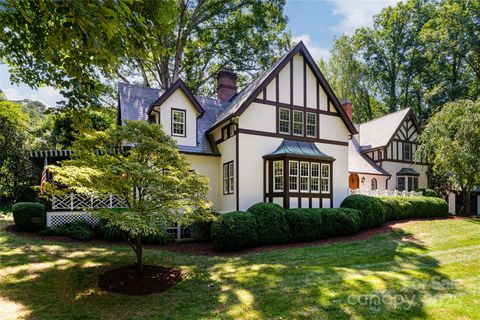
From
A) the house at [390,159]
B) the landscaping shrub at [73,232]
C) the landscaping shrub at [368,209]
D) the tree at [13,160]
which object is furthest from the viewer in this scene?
the house at [390,159]

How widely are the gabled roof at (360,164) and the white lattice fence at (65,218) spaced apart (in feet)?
58.2

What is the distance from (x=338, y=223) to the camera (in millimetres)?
14344

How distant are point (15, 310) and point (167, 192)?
4.15 m

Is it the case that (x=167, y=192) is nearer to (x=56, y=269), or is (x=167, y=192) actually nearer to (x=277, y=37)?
(x=56, y=269)

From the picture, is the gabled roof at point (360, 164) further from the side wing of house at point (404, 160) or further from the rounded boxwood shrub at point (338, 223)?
the rounded boxwood shrub at point (338, 223)

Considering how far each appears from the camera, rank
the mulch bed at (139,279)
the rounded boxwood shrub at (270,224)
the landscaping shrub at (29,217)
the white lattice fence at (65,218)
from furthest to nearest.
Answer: the white lattice fence at (65,218) < the landscaping shrub at (29,217) < the rounded boxwood shrub at (270,224) < the mulch bed at (139,279)

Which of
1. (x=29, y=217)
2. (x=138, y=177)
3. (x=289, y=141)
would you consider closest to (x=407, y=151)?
(x=289, y=141)

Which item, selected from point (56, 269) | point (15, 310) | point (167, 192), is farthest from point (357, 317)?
point (56, 269)

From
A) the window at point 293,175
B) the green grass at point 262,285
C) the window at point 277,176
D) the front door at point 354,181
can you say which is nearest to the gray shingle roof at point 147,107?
A: the window at point 277,176

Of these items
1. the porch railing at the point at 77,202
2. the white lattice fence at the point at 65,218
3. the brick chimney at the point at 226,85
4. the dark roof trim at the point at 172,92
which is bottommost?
the white lattice fence at the point at 65,218

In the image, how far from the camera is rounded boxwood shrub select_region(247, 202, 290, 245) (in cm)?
1296

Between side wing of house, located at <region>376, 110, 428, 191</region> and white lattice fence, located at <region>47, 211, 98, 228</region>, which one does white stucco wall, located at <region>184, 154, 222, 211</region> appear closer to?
white lattice fence, located at <region>47, 211, 98, 228</region>

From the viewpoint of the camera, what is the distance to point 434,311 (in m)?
5.94

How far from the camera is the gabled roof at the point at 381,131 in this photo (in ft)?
86.7
